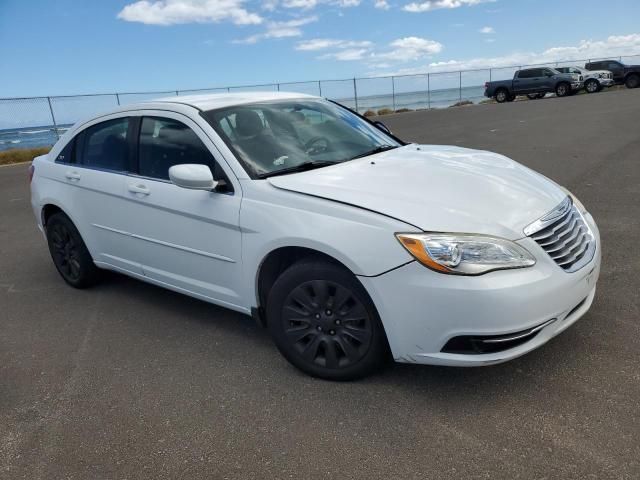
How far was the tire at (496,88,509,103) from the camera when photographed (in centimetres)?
3134

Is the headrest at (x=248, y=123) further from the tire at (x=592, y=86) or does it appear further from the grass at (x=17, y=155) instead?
the tire at (x=592, y=86)

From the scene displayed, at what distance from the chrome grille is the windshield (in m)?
1.35

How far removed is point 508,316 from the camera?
257 centimetres

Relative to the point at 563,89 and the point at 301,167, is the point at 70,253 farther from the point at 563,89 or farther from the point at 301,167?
the point at 563,89

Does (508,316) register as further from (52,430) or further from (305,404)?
(52,430)

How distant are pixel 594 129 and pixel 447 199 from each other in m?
12.4

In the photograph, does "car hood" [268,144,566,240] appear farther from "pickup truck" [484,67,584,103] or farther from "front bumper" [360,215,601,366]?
"pickup truck" [484,67,584,103]

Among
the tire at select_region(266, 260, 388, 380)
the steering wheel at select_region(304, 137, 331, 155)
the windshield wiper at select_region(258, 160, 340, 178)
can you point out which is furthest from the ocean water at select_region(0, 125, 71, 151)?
the tire at select_region(266, 260, 388, 380)

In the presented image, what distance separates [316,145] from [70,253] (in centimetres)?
259

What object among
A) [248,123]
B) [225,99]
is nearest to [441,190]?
[248,123]

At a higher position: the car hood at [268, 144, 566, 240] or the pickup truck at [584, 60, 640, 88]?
the car hood at [268, 144, 566, 240]

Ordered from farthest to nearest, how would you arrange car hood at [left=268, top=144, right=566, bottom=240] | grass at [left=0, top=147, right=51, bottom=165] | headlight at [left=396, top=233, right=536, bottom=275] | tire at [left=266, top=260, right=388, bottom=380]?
grass at [left=0, top=147, right=51, bottom=165]
tire at [left=266, top=260, right=388, bottom=380]
car hood at [left=268, top=144, right=566, bottom=240]
headlight at [left=396, top=233, right=536, bottom=275]

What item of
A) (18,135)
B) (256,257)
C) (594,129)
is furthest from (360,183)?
(18,135)

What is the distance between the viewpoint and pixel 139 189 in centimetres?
391
